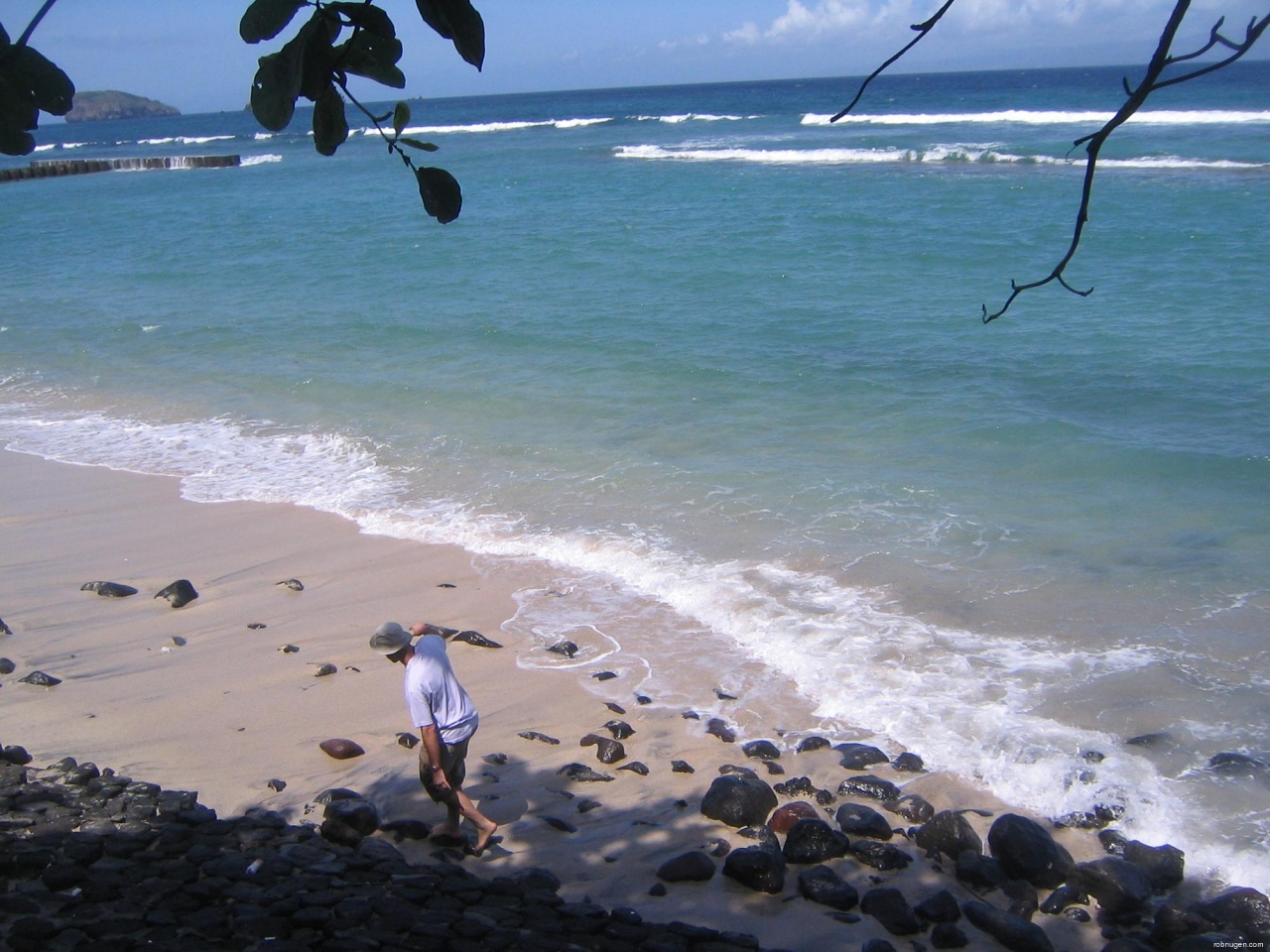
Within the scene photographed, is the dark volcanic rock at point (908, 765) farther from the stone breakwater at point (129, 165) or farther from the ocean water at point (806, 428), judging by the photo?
the stone breakwater at point (129, 165)

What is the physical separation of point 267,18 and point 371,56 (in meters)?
0.25

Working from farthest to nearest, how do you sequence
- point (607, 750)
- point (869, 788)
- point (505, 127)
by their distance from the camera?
1. point (505, 127)
2. point (607, 750)
3. point (869, 788)

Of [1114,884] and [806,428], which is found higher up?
[806,428]

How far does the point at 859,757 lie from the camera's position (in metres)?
5.82

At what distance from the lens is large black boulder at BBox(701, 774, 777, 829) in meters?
5.23

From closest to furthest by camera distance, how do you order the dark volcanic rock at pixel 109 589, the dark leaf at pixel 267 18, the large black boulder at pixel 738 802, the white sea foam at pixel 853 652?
the dark leaf at pixel 267 18 < the large black boulder at pixel 738 802 < the white sea foam at pixel 853 652 < the dark volcanic rock at pixel 109 589

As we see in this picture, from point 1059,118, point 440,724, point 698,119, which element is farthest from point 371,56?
point 698,119

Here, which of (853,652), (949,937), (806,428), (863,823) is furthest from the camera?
(806,428)

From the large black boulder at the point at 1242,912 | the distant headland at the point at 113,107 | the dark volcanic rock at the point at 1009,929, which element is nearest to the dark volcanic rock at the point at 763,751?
the dark volcanic rock at the point at 1009,929

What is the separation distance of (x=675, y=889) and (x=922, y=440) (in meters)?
6.97

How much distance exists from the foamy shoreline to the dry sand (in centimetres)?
1

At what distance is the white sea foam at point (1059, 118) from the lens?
130 feet

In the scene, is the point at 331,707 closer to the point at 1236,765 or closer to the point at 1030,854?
the point at 1030,854

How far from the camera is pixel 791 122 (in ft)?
173
